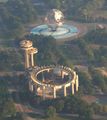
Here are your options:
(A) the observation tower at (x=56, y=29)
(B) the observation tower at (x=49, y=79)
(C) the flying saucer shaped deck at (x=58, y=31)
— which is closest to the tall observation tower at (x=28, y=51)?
(B) the observation tower at (x=49, y=79)

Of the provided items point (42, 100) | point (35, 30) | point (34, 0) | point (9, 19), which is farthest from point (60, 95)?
point (34, 0)

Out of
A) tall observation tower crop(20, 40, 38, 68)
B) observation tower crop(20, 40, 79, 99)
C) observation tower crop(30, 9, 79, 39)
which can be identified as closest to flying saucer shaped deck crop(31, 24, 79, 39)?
observation tower crop(30, 9, 79, 39)

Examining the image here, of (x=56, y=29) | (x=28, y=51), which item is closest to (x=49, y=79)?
(x=28, y=51)

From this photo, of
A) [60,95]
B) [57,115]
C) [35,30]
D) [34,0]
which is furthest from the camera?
[34,0]

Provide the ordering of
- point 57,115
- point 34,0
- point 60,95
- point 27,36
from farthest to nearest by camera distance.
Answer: point 34,0, point 27,36, point 60,95, point 57,115

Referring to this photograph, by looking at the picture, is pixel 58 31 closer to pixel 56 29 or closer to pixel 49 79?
pixel 56 29

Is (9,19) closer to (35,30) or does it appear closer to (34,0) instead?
(35,30)

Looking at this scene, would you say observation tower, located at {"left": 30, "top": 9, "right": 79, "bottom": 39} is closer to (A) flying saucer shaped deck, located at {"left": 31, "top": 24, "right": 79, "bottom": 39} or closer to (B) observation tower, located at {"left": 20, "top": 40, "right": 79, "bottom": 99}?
(A) flying saucer shaped deck, located at {"left": 31, "top": 24, "right": 79, "bottom": 39}

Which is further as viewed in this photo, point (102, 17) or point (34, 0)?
point (34, 0)
